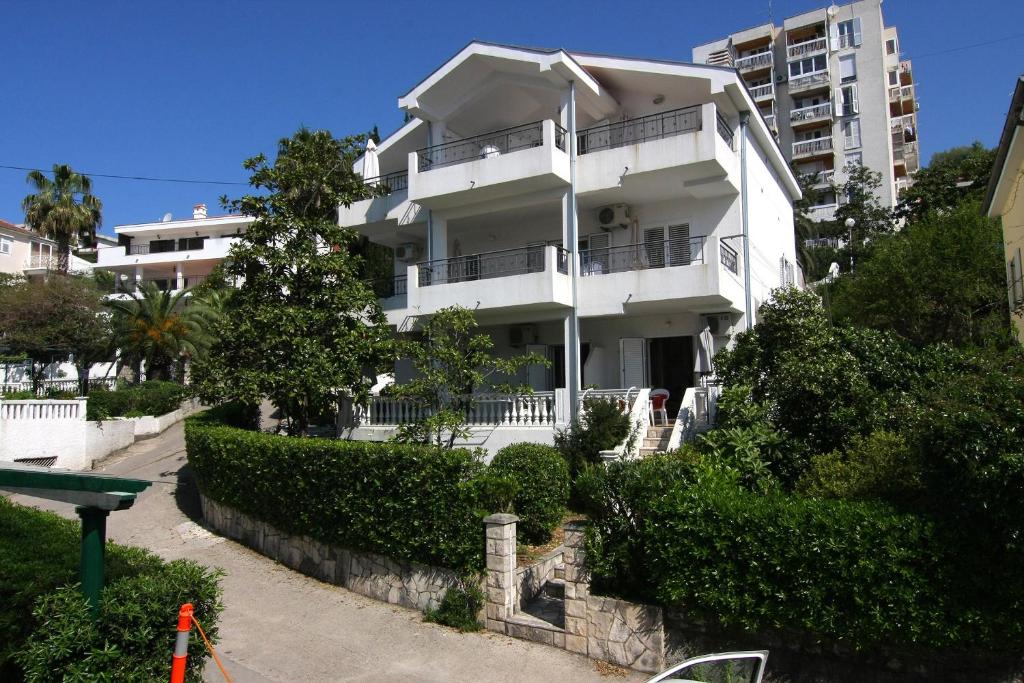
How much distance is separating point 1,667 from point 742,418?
1056 cm

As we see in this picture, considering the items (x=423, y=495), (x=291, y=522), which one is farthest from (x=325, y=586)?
(x=423, y=495)

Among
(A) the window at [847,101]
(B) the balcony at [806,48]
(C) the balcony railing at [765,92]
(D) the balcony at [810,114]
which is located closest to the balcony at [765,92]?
(C) the balcony railing at [765,92]

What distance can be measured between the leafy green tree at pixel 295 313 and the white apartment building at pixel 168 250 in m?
33.9

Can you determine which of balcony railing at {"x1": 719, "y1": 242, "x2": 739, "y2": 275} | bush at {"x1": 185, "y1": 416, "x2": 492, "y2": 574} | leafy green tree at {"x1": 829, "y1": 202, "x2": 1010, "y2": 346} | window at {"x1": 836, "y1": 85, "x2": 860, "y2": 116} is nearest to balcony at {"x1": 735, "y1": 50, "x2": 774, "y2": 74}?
window at {"x1": 836, "y1": 85, "x2": 860, "y2": 116}

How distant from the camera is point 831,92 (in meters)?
52.4

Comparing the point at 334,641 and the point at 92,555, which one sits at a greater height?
the point at 92,555

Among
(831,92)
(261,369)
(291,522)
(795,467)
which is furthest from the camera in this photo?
(831,92)

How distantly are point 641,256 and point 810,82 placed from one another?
44.7 metres

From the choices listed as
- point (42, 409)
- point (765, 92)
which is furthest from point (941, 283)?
point (765, 92)

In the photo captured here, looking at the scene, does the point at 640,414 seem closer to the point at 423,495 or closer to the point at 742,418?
the point at 742,418

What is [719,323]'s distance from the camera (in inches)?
696

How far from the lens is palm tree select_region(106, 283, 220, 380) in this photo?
2858 centimetres

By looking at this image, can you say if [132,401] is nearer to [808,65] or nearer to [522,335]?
[522,335]

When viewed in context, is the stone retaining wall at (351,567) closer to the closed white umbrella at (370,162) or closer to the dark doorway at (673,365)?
the dark doorway at (673,365)
